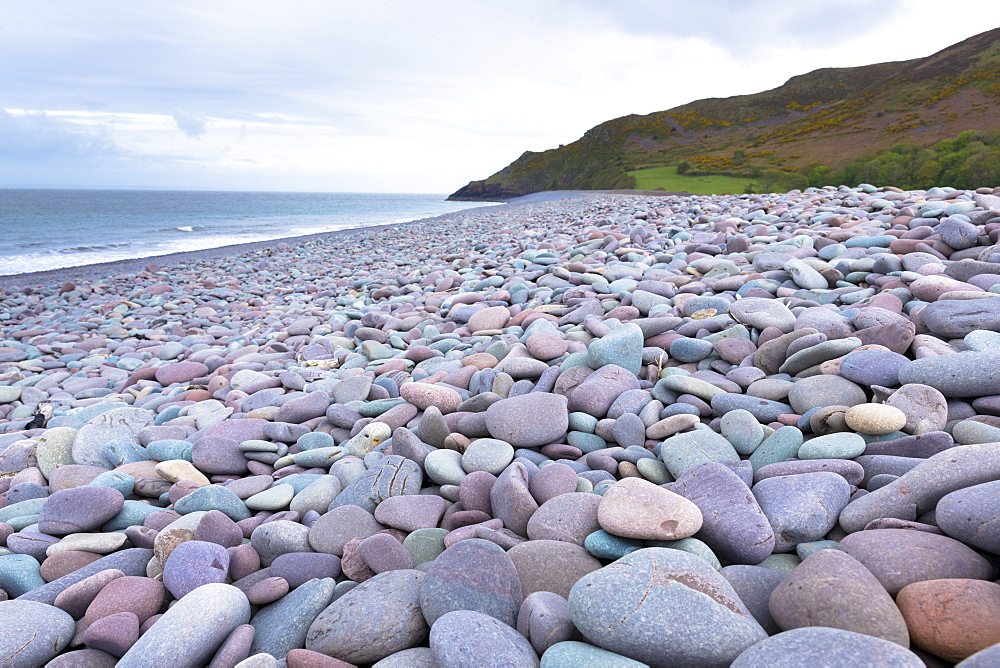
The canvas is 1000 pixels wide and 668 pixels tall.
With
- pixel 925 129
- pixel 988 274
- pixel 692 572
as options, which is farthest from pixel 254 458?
pixel 925 129

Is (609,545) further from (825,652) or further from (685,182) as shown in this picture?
(685,182)

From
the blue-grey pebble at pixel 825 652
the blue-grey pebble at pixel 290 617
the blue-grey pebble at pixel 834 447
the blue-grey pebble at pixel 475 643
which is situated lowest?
the blue-grey pebble at pixel 290 617

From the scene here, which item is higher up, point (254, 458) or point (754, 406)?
point (754, 406)

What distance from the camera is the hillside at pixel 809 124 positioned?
16875 millimetres

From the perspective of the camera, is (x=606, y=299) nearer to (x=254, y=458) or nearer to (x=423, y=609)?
(x=254, y=458)

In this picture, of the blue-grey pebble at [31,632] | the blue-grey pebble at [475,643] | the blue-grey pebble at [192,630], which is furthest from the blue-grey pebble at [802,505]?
the blue-grey pebble at [31,632]

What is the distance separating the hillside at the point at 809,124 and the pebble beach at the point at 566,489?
16.1m

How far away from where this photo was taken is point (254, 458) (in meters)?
2.53

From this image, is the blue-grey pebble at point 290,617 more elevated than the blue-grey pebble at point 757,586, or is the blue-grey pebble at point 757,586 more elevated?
the blue-grey pebble at point 757,586

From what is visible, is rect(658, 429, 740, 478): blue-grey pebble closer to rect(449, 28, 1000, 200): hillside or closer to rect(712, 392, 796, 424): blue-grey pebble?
rect(712, 392, 796, 424): blue-grey pebble

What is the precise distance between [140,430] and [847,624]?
3020mm

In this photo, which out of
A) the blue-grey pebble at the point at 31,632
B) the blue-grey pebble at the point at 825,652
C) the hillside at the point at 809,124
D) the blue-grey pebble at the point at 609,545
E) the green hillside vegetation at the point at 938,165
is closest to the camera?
the blue-grey pebble at the point at 825,652

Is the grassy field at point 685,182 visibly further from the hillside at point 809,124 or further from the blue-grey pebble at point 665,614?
the blue-grey pebble at point 665,614

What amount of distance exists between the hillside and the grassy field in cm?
49
